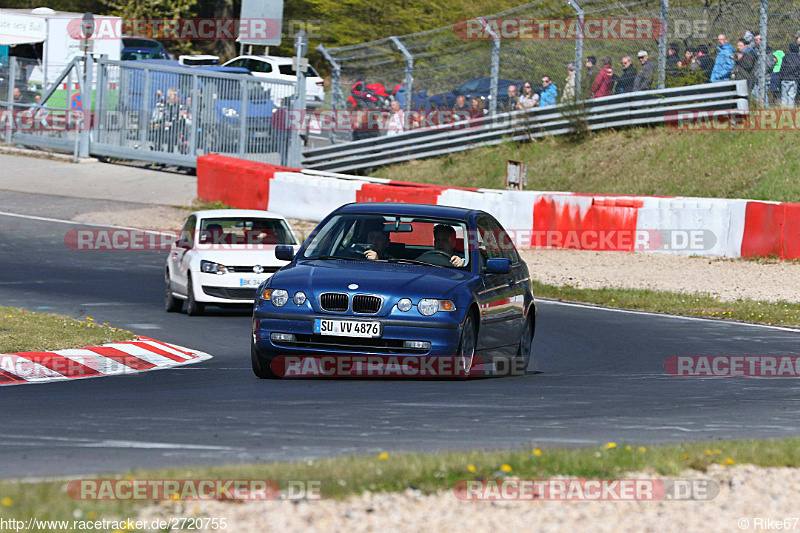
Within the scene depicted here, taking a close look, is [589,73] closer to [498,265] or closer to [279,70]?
[279,70]

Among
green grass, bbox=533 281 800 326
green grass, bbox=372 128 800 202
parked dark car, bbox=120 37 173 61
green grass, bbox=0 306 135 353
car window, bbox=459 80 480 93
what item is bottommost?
green grass, bbox=0 306 135 353

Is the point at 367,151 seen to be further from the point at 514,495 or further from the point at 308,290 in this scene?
the point at 514,495

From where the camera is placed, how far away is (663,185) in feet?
84.0

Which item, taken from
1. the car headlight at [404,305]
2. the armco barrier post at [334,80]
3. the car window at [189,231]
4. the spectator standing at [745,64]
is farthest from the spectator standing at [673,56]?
the car headlight at [404,305]

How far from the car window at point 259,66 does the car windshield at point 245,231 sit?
2360 centimetres

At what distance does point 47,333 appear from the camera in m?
12.2

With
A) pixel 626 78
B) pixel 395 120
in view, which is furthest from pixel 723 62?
pixel 395 120

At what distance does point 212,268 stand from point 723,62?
13.6 m

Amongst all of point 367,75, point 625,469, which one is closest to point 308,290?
point 625,469

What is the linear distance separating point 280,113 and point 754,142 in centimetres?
1213

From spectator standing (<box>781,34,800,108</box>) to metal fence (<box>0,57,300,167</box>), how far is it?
12.3 m

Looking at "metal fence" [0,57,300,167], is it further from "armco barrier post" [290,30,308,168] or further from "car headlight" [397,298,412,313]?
"car headlight" [397,298,412,313]

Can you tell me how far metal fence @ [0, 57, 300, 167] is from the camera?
104ft

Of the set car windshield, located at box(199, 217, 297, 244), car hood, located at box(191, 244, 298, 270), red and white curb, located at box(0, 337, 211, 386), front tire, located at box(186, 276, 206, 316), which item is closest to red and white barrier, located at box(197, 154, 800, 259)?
car windshield, located at box(199, 217, 297, 244)
